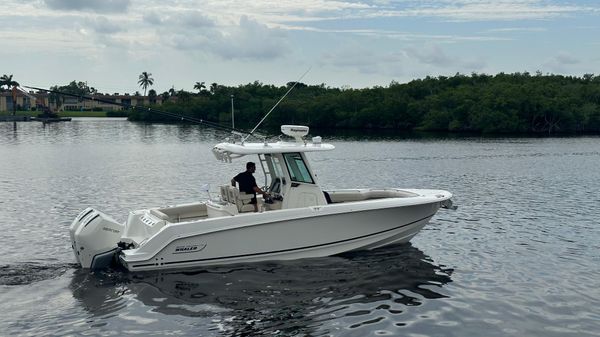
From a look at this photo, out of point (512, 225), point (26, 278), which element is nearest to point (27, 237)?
point (26, 278)

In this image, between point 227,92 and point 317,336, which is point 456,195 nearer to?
point 317,336

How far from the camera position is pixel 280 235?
49.3 feet

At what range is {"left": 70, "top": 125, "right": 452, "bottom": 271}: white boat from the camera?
14406 mm

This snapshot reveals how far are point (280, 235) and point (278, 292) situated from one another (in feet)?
5.39

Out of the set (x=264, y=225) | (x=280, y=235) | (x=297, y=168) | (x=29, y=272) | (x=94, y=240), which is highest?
(x=297, y=168)

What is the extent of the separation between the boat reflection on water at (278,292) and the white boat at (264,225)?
1.01ft

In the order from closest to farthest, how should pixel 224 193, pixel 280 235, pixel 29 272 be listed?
pixel 280 235
pixel 29 272
pixel 224 193

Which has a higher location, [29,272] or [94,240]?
[94,240]

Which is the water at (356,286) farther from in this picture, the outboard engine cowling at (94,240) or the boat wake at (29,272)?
the outboard engine cowling at (94,240)

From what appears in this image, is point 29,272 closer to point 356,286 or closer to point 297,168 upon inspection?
point 297,168

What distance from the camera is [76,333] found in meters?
11.4

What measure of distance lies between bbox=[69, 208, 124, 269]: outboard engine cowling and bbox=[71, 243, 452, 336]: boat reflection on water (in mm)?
328

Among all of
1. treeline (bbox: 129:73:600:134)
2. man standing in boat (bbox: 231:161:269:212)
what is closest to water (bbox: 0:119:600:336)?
man standing in boat (bbox: 231:161:269:212)

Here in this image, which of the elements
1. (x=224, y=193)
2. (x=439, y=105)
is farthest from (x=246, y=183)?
(x=439, y=105)
